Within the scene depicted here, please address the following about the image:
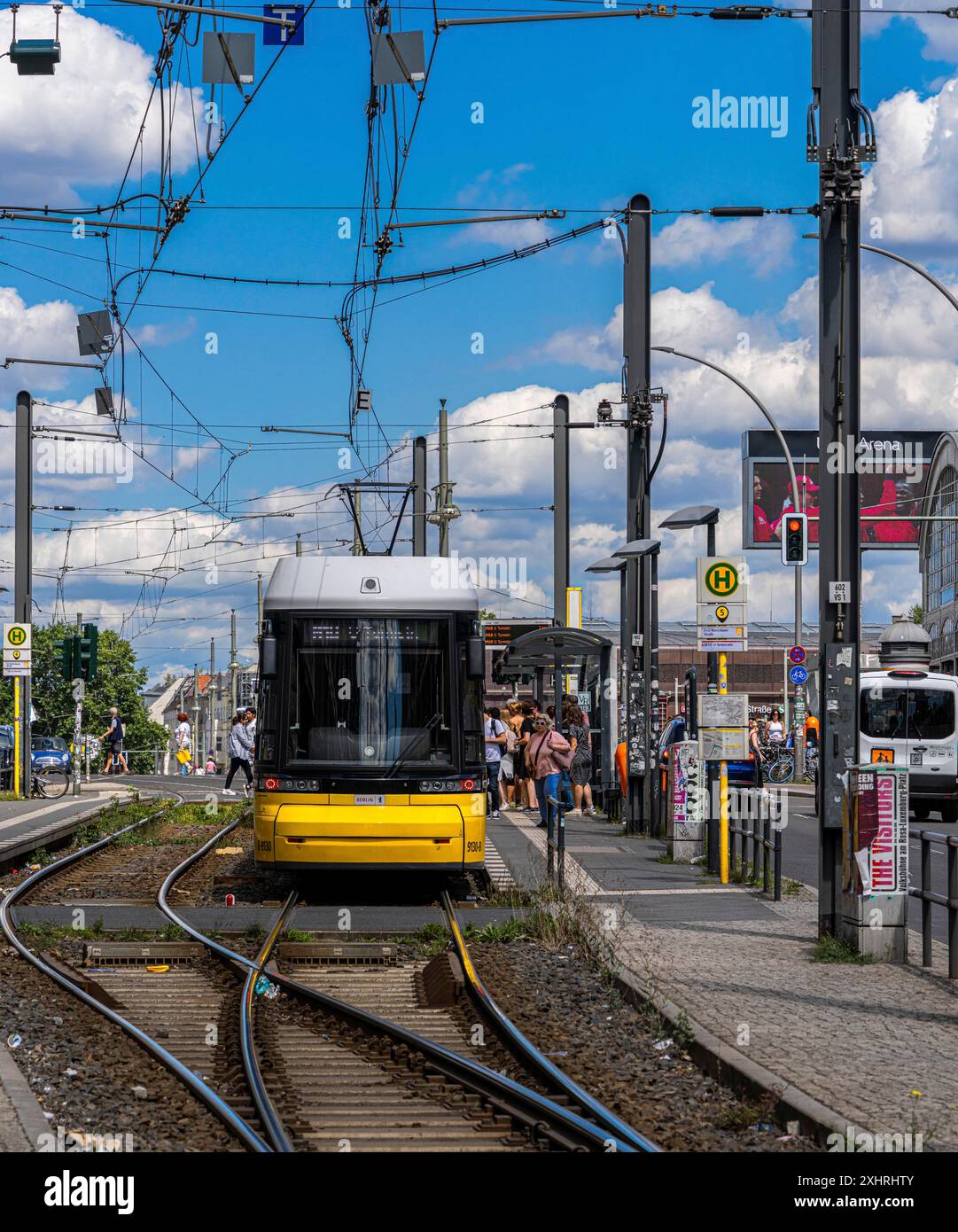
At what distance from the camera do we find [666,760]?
25.1m

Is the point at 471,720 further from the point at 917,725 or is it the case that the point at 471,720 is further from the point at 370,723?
the point at 917,725

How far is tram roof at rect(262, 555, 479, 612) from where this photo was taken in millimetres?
17391

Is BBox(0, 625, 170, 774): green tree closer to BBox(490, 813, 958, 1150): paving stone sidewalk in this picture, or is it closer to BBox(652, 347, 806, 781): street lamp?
BBox(652, 347, 806, 781): street lamp

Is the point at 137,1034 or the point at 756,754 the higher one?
the point at 756,754

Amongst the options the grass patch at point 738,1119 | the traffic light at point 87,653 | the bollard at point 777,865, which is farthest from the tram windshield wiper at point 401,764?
the traffic light at point 87,653

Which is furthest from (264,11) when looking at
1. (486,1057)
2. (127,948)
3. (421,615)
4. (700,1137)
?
(700,1137)

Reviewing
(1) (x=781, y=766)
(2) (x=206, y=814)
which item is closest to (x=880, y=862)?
(2) (x=206, y=814)

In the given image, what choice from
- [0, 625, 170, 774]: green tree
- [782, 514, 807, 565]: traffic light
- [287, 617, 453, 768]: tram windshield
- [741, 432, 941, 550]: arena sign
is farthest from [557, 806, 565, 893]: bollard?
[0, 625, 170, 774]: green tree

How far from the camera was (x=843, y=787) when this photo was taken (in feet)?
44.1

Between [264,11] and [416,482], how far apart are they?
2867cm

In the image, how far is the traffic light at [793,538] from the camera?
2903 cm

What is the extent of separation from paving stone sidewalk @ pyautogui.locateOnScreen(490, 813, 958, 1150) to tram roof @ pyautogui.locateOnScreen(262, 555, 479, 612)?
291 centimetres

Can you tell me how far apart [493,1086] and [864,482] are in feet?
245
